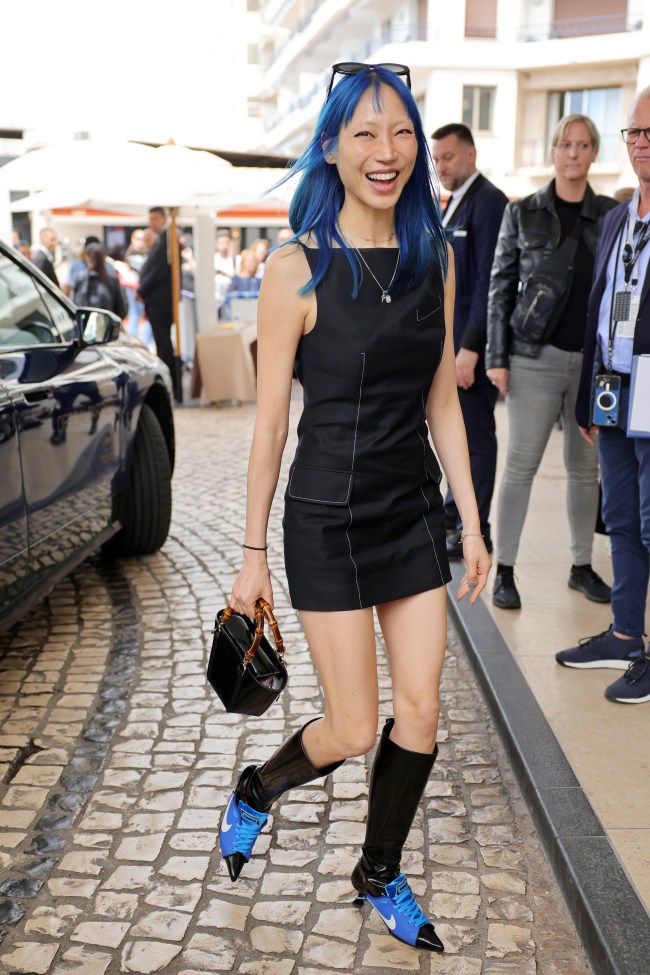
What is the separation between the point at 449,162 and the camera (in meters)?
5.75

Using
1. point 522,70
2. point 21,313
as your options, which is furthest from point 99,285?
point 522,70

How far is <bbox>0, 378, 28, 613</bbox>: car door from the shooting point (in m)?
3.82

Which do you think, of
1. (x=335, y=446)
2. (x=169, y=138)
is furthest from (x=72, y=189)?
(x=335, y=446)

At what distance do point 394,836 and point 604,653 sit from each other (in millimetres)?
1926

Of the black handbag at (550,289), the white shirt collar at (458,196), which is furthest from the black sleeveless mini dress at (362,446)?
the white shirt collar at (458,196)

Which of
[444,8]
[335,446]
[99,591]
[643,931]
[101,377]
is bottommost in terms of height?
[99,591]

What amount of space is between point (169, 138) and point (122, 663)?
10789 mm

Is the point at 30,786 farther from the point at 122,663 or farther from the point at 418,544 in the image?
the point at 418,544

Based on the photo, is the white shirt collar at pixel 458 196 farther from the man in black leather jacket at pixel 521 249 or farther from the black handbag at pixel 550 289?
the black handbag at pixel 550 289

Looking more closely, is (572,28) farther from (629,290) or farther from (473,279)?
(629,290)

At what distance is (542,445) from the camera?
5.11 metres

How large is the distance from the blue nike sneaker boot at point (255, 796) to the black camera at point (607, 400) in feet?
6.29

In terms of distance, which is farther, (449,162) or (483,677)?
(449,162)

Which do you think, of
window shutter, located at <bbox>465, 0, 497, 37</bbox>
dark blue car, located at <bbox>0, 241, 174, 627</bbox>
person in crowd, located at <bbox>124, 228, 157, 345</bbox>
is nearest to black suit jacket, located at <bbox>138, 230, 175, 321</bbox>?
person in crowd, located at <bbox>124, 228, 157, 345</bbox>
